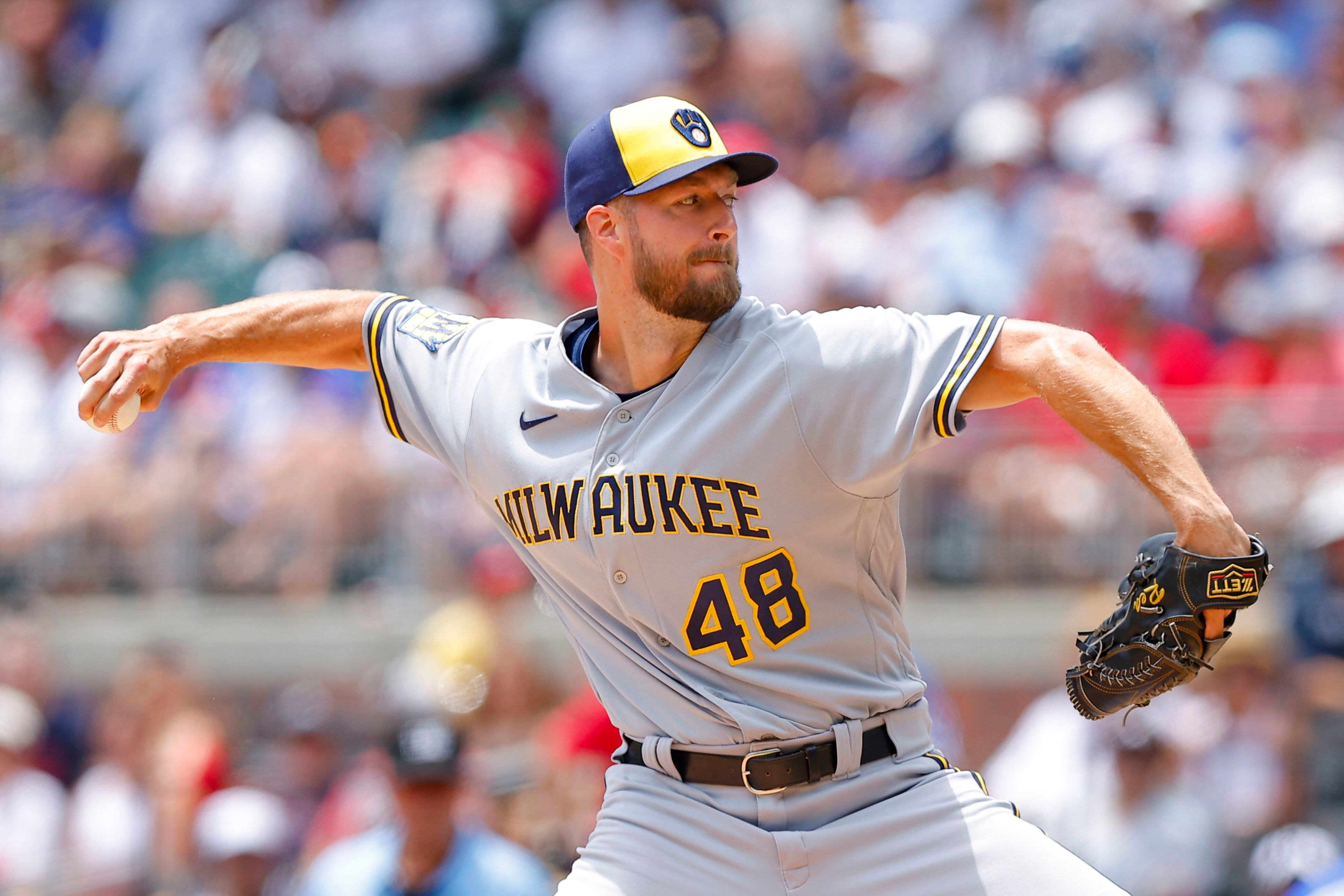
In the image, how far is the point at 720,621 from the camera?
3.23m

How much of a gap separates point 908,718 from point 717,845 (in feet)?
1.57

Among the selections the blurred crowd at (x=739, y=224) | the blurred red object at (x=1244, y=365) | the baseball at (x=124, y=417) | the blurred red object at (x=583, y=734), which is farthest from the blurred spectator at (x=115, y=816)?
the blurred red object at (x=1244, y=365)

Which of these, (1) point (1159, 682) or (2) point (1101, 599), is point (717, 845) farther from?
(2) point (1101, 599)

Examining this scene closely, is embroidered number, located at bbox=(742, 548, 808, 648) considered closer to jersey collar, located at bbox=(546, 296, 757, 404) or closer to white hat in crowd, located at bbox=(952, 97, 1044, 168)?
jersey collar, located at bbox=(546, 296, 757, 404)

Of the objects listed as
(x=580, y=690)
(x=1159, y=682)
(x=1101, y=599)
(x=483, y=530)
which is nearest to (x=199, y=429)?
(x=483, y=530)

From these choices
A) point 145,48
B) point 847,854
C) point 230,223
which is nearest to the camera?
point 847,854

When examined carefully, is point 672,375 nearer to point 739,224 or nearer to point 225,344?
point 225,344

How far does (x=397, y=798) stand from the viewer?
17.1ft

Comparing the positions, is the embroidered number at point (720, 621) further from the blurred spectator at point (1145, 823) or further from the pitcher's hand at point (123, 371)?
the blurred spectator at point (1145, 823)

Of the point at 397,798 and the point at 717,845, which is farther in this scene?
the point at 397,798

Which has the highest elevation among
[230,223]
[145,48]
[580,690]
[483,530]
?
[145,48]

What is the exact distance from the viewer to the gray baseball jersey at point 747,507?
315 cm

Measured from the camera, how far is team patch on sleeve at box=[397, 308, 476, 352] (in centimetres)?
370

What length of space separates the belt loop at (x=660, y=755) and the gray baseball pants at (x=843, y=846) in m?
0.06
